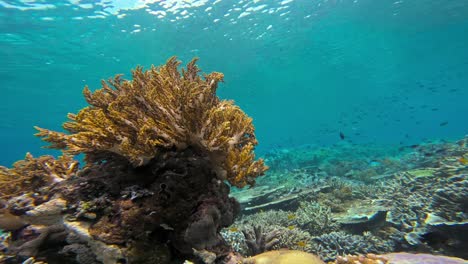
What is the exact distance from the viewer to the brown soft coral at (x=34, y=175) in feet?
11.1

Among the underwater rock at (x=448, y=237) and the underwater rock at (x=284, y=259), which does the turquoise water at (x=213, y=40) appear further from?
the underwater rock at (x=284, y=259)

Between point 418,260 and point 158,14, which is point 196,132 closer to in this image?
point 418,260

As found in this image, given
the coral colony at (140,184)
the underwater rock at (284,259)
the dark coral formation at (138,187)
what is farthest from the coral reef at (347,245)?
the dark coral formation at (138,187)

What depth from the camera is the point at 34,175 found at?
344 cm

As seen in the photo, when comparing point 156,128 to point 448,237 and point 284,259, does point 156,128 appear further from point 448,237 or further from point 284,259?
point 448,237

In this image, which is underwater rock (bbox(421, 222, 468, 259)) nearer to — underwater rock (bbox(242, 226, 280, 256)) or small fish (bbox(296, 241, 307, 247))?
small fish (bbox(296, 241, 307, 247))

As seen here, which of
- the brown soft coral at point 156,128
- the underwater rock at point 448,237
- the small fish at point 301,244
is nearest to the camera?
the brown soft coral at point 156,128

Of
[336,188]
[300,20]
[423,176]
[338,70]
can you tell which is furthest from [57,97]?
[338,70]

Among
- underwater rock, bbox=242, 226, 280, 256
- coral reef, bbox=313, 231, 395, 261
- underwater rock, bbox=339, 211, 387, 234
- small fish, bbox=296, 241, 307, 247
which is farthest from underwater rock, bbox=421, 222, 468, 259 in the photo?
underwater rock, bbox=242, 226, 280, 256

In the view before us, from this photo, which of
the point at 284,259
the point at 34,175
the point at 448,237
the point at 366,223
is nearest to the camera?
the point at 34,175

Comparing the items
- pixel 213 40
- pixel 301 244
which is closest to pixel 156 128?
pixel 301 244

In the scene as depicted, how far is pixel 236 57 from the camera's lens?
3647cm

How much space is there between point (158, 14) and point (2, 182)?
2308 cm

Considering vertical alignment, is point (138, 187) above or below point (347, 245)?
above
